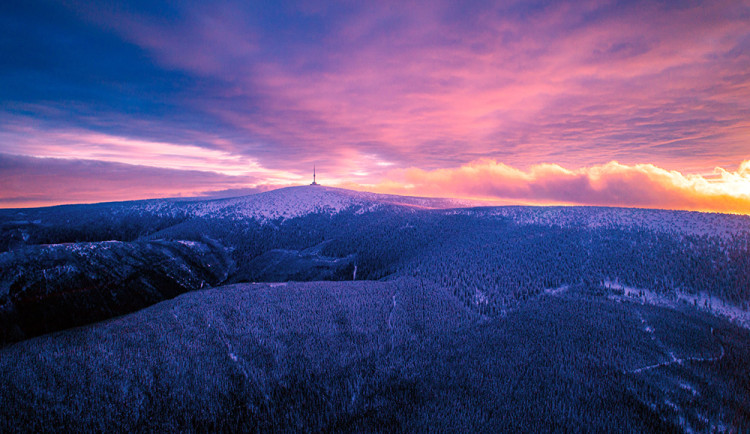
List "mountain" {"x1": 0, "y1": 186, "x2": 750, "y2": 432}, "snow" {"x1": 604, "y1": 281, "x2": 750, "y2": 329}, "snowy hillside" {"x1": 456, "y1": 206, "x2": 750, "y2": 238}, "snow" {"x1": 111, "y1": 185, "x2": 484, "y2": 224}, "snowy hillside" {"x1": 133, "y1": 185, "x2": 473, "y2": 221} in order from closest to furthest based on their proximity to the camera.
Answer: "mountain" {"x1": 0, "y1": 186, "x2": 750, "y2": 432} < "snow" {"x1": 604, "y1": 281, "x2": 750, "y2": 329} < "snowy hillside" {"x1": 456, "y1": 206, "x2": 750, "y2": 238} < "snow" {"x1": 111, "y1": 185, "x2": 484, "y2": 224} < "snowy hillside" {"x1": 133, "y1": 185, "x2": 473, "y2": 221}

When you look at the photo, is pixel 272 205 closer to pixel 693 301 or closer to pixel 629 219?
pixel 693 301

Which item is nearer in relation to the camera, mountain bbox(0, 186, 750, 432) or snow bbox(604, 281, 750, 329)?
mountain bbox(0, 186, 750, 432)

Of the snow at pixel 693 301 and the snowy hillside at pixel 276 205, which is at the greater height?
the snowy hillside at pixel 276 205

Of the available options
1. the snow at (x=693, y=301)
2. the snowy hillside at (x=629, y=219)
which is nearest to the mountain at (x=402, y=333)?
the snow at (x=693, y=301)

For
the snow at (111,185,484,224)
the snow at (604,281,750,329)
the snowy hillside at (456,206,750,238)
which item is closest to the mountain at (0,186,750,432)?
the snow at (604,281,750,329)

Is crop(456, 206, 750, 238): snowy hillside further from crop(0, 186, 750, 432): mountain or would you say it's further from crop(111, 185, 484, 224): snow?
crop(111, 185, 484, 224): snow

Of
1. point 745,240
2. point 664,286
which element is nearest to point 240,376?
point 664,286

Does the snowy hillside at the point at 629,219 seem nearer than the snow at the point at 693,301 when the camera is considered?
No

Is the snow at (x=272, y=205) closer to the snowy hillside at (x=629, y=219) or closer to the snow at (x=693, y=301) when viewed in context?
the snowy hillside at (x=629, y=219)

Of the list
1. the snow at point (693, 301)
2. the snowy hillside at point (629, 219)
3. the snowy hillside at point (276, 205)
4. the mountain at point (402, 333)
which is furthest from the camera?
the snowy hillside at point (276, 205)

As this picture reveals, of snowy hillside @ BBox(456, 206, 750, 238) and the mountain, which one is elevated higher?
snowy hillside @ BBox(456, 206, 750, 238)

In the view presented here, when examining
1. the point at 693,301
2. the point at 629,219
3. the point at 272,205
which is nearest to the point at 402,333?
the point at 693,301

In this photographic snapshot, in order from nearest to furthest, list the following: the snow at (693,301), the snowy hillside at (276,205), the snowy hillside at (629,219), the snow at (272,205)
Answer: the snow at (693,301), the snowy hillside at (629,219), the snow at (272,205), the snowy hillside at (276,205)

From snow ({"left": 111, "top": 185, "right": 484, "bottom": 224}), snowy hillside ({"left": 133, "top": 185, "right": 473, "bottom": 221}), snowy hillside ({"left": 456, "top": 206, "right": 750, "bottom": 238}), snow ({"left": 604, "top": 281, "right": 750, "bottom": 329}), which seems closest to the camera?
snow ({"left": 604, "top": 281, "right": 750, "bottom": 329})
